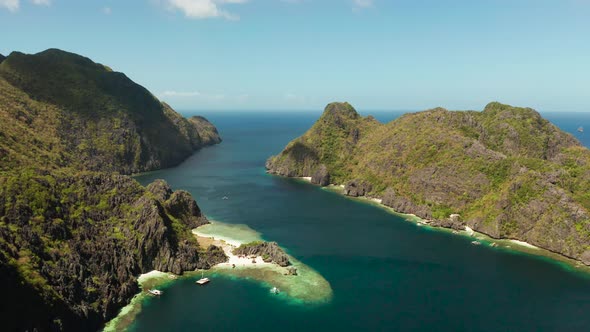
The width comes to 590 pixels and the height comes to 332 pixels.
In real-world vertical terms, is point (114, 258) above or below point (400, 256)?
above

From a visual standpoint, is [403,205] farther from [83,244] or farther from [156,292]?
[83,244]

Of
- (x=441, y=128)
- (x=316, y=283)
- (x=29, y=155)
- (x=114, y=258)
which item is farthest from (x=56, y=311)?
(x=441, y=128)

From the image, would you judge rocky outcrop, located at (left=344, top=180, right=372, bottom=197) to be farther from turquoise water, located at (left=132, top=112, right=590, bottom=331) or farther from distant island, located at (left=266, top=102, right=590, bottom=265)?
turquoise water, located at (left=132, top=112, right=590, bottom=331)

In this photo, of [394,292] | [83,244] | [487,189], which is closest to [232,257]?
[83,244]

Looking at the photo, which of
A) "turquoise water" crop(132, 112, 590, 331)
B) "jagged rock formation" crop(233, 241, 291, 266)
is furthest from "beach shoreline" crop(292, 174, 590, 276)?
"jagged rock formation" crop(233, 241, 291, 266)

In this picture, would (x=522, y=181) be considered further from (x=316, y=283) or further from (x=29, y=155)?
(x=29, y=155)
